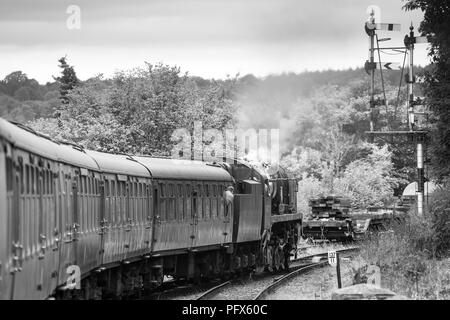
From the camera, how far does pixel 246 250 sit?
28.8 m

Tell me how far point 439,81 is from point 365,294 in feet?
41.8

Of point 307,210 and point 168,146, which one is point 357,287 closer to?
point 307,210

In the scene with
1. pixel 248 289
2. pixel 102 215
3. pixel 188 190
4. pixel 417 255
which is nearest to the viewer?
pixel 102 215

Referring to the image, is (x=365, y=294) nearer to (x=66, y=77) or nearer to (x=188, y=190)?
(x=188, y=190)

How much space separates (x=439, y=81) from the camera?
25906mm

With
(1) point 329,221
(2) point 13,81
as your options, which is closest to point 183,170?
(1) point 329,221

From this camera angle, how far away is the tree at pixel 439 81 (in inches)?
1001

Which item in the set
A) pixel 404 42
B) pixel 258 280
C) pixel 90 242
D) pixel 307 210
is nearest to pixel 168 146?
pixel 307 210

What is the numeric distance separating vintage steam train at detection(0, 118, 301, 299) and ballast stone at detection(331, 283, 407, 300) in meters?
3.98

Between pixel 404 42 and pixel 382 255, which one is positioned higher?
pixel 404 42

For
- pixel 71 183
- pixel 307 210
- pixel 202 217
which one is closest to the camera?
pixel 71 183

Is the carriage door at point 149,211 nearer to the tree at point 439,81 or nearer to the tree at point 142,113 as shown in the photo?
the tree at point 439,81

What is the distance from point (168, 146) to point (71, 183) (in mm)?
42660

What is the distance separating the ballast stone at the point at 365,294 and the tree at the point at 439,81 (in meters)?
11.2
